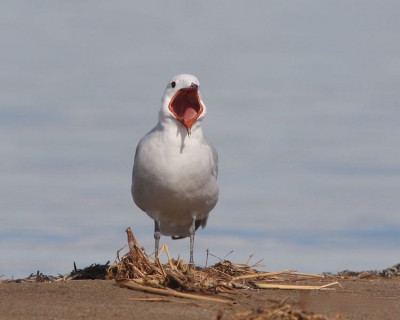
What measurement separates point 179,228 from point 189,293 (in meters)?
4.23

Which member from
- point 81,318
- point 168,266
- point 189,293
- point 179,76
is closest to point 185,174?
point 179,76

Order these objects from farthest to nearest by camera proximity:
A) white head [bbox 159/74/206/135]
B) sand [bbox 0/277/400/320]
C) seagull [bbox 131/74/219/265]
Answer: white head [bbox 159/74/206/135]
seagull [bbox 131/74/219/265]
sand [bbox 0/277/400/320]

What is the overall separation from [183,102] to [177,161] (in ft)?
3.15

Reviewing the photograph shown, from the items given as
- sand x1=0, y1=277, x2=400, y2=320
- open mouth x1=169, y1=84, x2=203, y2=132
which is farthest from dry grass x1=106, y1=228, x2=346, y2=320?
open mouth x1=169, y1=84, x2=203, y2=132

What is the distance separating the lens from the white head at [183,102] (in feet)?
37.3

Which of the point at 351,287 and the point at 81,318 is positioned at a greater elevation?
the point at 351,287

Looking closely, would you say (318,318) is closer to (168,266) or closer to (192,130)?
(168,266)

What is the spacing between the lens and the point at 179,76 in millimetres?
11547

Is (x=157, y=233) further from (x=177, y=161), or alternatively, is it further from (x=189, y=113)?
(x=189, y=113)

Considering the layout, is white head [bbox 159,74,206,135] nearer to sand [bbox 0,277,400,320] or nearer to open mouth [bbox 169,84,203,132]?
open mouth [bbox 169,84,203,132]

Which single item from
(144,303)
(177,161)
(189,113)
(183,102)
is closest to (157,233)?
(177,161)

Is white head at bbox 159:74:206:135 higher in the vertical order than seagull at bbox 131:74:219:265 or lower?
higher

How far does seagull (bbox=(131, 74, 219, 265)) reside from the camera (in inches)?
444

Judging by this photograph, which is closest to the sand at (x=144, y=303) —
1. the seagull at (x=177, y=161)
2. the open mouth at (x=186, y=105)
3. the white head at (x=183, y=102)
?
the seagull at (x=177, y=161)
